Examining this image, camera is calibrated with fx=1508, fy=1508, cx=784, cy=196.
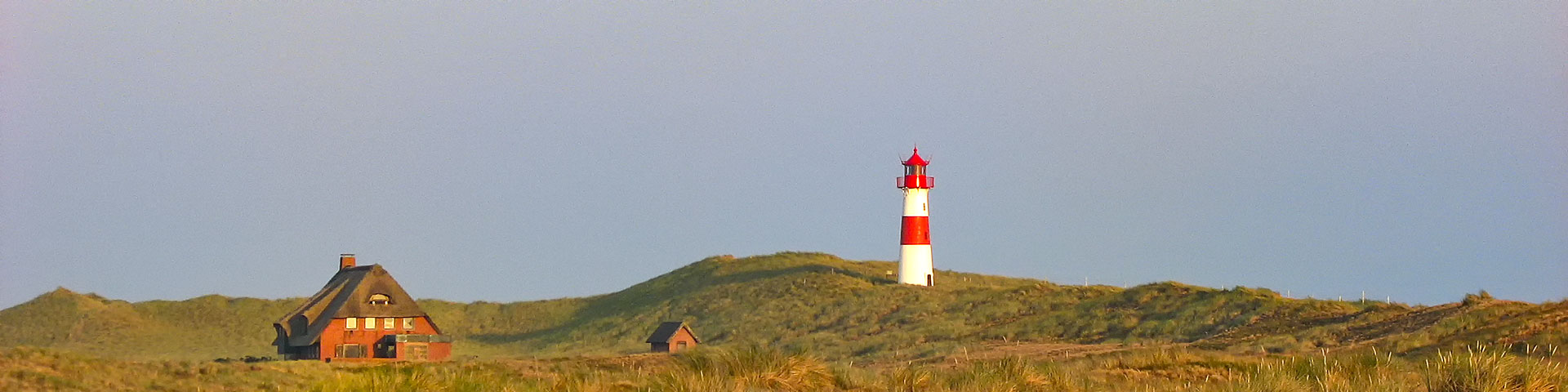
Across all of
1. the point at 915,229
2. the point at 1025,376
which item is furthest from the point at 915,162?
the point at 1025,376

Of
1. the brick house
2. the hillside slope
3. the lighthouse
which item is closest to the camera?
the hillside slope

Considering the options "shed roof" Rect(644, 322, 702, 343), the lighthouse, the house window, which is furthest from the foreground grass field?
the lighthouse

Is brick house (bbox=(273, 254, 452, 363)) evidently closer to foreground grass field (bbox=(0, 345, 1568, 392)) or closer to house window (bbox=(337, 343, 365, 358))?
house window (bbox=(337, 343, 365, 358))

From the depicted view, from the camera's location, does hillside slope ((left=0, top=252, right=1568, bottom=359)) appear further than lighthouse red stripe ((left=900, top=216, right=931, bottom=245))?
No

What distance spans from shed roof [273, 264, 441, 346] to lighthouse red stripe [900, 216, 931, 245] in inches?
1030

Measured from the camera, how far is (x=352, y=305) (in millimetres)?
61875

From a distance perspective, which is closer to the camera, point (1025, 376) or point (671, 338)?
point (1025, 376)

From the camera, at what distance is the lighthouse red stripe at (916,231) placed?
78.4 m

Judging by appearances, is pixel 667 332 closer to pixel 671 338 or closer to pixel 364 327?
pixel 671 338

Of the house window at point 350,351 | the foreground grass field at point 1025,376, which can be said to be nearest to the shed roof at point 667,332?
the house window at point 350,351

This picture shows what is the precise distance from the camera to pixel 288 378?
39.7m

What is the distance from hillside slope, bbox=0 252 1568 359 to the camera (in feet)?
165

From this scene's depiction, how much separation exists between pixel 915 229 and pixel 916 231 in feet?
0.78

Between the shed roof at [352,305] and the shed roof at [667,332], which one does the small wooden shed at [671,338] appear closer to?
the shed roof at [667,332]
